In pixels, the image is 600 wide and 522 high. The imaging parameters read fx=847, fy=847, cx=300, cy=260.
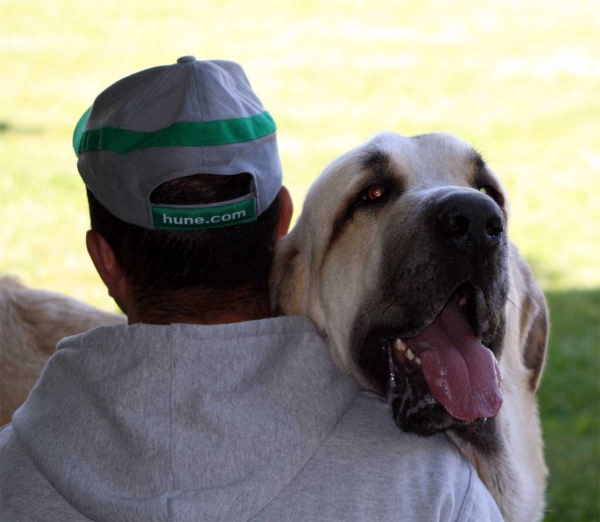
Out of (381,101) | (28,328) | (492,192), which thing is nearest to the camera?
(492,192)

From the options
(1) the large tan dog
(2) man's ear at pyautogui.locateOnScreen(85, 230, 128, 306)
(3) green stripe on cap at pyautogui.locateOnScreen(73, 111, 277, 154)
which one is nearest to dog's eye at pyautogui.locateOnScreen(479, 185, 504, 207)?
(1) the large tan dog

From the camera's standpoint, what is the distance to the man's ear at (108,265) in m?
2.33

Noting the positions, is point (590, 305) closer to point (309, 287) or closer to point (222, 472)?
point (309, 287)

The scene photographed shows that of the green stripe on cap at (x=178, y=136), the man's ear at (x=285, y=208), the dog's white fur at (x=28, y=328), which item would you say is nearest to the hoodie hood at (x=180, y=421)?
the green stripe on cap at (x=178, y=136)

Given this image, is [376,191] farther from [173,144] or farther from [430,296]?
[173,144]

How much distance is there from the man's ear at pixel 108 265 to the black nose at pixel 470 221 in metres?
0.88

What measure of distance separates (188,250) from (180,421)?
1.58ft

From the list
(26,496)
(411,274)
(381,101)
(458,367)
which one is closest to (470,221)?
(411,274)

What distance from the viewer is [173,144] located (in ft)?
6.86

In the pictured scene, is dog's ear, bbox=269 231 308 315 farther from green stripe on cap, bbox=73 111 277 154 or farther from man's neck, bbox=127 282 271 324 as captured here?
green stripe on cap, bbox=73 111 277 154

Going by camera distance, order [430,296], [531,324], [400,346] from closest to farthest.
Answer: [430,296]
[400,346]
[531,324]

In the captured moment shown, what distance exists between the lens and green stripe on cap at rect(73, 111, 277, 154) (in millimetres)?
2102

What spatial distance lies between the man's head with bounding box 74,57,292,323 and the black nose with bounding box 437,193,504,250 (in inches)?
18.8

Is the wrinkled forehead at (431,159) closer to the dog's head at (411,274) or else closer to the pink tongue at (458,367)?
the dog's head at (411,274)
